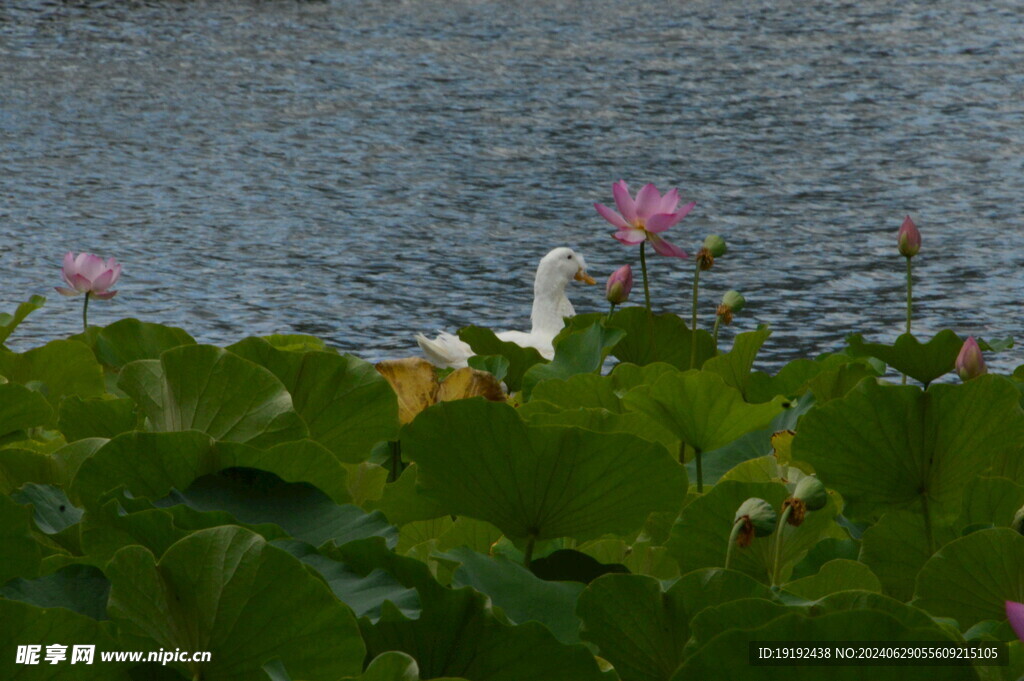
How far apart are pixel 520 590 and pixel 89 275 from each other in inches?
46.9

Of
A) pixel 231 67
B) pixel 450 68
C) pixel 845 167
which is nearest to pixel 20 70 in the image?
pixel 231 67

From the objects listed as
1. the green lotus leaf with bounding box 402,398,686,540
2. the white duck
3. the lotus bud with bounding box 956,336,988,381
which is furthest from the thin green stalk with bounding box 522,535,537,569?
the white duck

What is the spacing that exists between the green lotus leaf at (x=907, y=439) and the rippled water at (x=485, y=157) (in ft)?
7.47

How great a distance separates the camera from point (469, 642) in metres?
0.65

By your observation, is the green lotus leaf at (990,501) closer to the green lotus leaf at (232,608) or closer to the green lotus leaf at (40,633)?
the green lotus leaf at (232,608)

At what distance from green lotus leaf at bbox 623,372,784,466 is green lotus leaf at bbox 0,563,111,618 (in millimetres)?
514

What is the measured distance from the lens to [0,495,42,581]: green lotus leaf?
26.7 inches

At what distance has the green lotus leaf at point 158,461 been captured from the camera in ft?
2.53

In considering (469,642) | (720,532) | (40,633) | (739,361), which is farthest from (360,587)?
(739,361)

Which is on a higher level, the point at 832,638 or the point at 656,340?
the point at 832,638

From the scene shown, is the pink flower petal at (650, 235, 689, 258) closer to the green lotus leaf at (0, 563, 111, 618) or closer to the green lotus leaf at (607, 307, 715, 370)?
the green lotus leaf at (607, 307, 715, 370)

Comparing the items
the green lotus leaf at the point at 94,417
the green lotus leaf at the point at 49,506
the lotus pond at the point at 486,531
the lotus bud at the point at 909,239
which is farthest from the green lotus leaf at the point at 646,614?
the lotus bud at the point at 909,239

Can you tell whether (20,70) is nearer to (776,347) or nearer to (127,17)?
(127,17)

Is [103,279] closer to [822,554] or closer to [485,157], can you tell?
[822,554]
